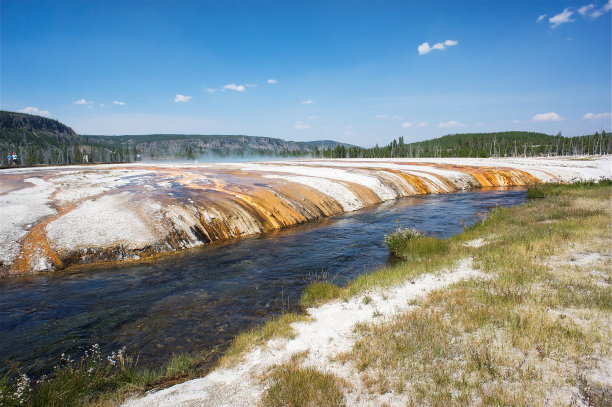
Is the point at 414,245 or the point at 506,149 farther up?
the point at 506,149

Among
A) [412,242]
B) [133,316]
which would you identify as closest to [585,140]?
[412,242]

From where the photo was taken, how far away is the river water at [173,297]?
7.46 meters

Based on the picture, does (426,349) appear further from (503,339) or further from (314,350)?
(314,350)

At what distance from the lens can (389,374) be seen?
5.26 m

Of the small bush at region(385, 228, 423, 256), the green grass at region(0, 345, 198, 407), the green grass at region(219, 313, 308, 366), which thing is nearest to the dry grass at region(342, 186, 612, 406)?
the green grass at region(219, 313, 308, 366)

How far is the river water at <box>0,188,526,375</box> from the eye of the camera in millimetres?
7465

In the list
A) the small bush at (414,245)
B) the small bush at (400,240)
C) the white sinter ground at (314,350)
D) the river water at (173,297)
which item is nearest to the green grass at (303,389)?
the white sinter ground at (314,350)

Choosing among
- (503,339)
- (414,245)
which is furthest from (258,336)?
(414,245)

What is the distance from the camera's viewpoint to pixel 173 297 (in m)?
9.91

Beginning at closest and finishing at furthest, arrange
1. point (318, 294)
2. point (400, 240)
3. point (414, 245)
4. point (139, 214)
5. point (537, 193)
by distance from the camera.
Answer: point (318, 294)
point (414, 245)
point (400, 240)
point (139, 214)
point (537, 193)

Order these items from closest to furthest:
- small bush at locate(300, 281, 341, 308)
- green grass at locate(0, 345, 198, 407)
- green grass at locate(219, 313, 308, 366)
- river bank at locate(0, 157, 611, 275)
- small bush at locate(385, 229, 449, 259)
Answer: green grass at locate(0, 345, 198, 407) < green grass at locate(219, 313, 308, 366) < small bush at locate(300, 281, 341, 308) < small bush at locate(385, 229, 449, 259) < river bank at locate(0, 157, 611, 275)

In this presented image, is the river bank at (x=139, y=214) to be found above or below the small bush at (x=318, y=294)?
above

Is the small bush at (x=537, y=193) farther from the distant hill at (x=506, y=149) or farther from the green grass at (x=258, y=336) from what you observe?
the distant hill at (x=506, y=149)

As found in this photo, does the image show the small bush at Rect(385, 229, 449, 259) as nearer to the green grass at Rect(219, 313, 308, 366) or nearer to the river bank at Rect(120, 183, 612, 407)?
the river bank at Rect(120, 183, 612, 407)
